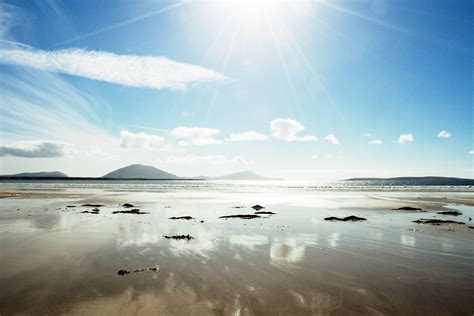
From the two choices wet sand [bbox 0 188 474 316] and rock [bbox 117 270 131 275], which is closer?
wet sand [bbox 0 188 474 316]

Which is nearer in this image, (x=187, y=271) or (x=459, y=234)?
(x=187, y=271)

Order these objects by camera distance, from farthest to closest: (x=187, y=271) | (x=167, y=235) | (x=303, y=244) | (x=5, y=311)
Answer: (x=167, y=235) < (x=303, y=244) < (x=187, y=271) < (x=5, y=311)

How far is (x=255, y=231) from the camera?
1784 centimetres

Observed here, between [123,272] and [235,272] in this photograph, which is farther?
[235,272]

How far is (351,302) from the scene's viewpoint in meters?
7.59

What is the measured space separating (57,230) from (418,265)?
18165 mm

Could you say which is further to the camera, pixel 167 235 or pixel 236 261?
pixel 167 235

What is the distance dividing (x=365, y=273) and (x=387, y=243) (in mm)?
5676

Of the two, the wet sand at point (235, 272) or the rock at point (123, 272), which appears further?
the rock at point (123, 272)

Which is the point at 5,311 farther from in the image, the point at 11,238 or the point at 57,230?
the point at 57,230

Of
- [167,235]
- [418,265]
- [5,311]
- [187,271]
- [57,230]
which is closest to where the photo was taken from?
[5,311]

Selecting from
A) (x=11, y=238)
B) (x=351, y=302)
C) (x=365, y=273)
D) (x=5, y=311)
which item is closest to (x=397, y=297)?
(x=351, y=302)

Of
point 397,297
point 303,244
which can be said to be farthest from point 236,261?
point 397,297

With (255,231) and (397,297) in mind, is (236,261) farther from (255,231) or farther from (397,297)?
(255,231)
